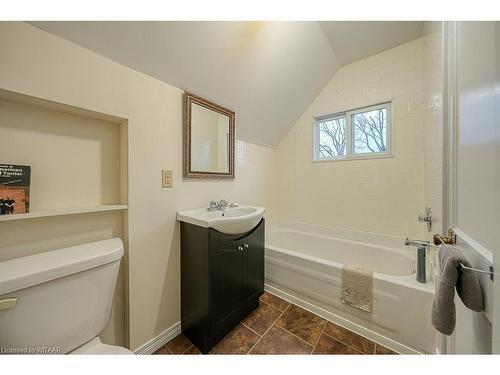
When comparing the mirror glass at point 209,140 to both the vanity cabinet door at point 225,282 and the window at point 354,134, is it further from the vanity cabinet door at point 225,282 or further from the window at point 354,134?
the window at point 354,134

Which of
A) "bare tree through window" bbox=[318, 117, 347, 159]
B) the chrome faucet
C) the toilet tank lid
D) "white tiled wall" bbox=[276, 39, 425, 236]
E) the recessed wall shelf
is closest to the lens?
the toilet tank lid

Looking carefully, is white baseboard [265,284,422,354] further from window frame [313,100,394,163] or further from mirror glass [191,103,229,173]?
window frame [313,100,394,163]

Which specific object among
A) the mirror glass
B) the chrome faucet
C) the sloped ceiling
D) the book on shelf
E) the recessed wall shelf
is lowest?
the chrome faucet

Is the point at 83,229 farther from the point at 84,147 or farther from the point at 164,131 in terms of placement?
the point at 164,131

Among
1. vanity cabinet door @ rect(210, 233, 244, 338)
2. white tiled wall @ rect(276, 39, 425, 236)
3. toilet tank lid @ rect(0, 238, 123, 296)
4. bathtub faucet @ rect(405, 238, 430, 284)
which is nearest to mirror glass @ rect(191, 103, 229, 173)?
vanity cabinet door @ rect(210, 233, 244, 338)

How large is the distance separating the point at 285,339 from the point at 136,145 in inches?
65.8

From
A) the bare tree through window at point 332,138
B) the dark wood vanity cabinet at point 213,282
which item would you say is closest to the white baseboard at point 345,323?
the dark wood vanity cabinet at point 213,282

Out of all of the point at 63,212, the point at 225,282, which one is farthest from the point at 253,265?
the point at 63,212

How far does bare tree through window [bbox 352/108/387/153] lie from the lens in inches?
78.7

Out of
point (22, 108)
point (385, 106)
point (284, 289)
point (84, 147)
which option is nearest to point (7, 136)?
point (22, 108)

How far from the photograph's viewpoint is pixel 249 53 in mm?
1438

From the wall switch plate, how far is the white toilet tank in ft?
1.65

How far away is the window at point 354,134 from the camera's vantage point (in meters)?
2.00

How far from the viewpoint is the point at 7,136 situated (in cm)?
81
